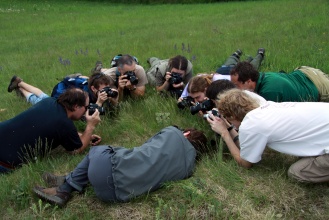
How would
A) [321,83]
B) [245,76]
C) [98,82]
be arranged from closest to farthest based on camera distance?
[245,76], [321,83], [98,82]

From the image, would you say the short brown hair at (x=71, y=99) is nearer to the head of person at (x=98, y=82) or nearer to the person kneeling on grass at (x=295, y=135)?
the head of person at (x=98, y=82)

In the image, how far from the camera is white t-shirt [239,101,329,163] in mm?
2662

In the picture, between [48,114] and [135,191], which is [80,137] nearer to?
[48,114]

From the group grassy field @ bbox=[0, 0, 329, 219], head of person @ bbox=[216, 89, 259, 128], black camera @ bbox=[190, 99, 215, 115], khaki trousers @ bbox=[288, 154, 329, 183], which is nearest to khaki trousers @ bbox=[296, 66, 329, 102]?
grassy field @ bbox=[0, 0, 329, 219]

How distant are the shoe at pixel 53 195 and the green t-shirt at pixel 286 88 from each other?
2.41 m

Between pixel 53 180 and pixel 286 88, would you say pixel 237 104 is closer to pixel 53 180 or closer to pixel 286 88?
pixel 286 88

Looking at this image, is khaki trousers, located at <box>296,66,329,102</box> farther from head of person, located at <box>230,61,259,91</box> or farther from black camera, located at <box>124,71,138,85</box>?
black camera, located at <box>124,71,138,85</box>

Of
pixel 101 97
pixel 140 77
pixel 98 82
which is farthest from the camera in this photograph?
pixel 140 77

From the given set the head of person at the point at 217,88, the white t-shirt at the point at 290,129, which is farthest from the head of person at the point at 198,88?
the white t-shirt at the point at 290,129

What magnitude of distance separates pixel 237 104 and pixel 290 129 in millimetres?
473

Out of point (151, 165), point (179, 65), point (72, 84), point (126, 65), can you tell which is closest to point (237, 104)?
point (151, 165)

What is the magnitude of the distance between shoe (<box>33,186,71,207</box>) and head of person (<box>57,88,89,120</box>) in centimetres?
89

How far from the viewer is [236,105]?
2953 mm

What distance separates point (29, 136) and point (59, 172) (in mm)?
456
